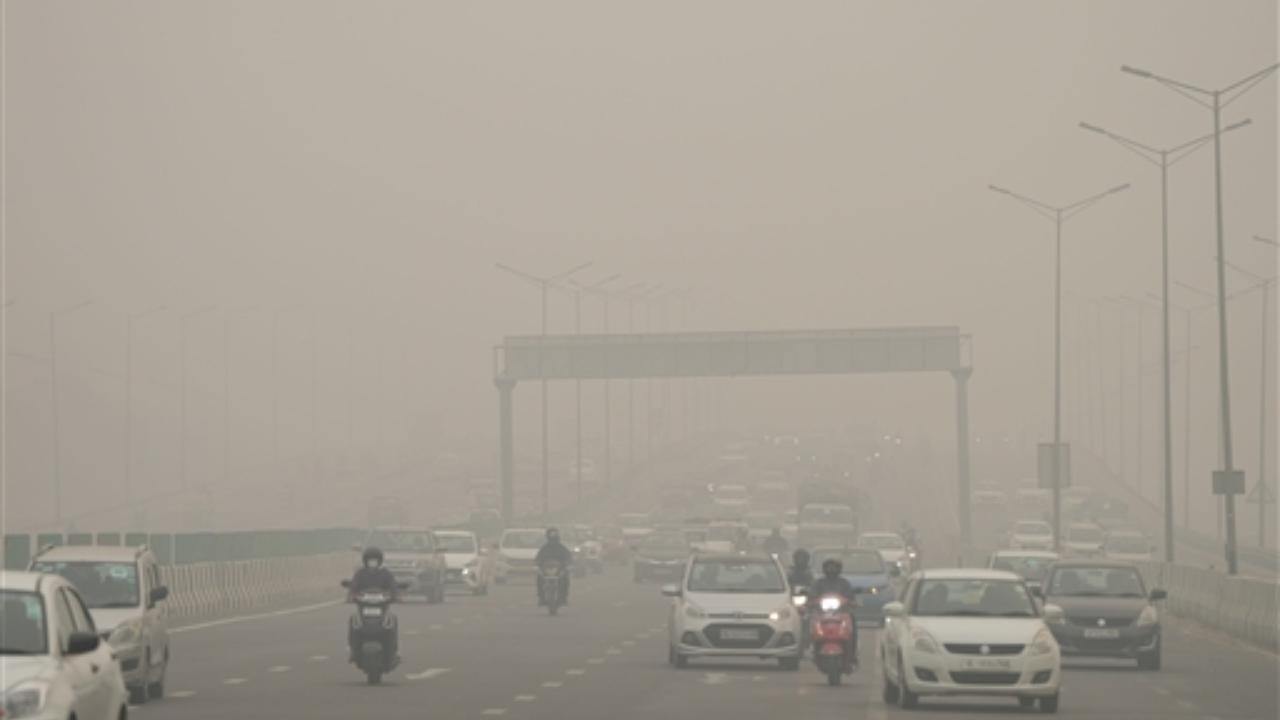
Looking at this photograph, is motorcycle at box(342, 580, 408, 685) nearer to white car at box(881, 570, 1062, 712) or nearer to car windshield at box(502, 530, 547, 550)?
white car at box(881, 570, 1062, 712)

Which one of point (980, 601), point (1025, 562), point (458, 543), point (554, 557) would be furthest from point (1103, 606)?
point (458, 543)

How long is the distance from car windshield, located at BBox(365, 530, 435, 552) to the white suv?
28146mm

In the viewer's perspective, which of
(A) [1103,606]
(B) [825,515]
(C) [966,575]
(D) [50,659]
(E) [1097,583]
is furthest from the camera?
(B) [825,515]

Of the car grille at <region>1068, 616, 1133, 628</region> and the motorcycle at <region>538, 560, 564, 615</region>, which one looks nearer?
the car grille at <region>1068, 616, 1133, 628</region>

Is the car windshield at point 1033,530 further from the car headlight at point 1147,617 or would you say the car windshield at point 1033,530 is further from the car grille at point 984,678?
the car grille at point 984,678

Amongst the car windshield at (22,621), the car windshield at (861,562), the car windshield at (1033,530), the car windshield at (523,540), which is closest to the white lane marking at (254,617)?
the car windshield at (861,562)

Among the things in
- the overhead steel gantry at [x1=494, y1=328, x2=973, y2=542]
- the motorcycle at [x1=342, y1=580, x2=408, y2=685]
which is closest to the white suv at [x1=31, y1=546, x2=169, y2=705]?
the motorcycle at [x1=342, y1=580, x2=408, y2=685]

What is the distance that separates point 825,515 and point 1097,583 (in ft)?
176

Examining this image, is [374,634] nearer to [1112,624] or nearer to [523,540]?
[1112,624]

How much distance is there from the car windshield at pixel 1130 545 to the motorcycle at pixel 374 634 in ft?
159

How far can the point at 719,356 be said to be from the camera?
113 metres

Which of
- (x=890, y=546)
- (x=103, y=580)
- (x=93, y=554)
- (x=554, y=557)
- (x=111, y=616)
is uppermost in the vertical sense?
(x=93, y=554)

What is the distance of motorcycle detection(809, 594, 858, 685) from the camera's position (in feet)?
103

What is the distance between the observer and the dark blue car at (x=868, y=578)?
47.9 metres
